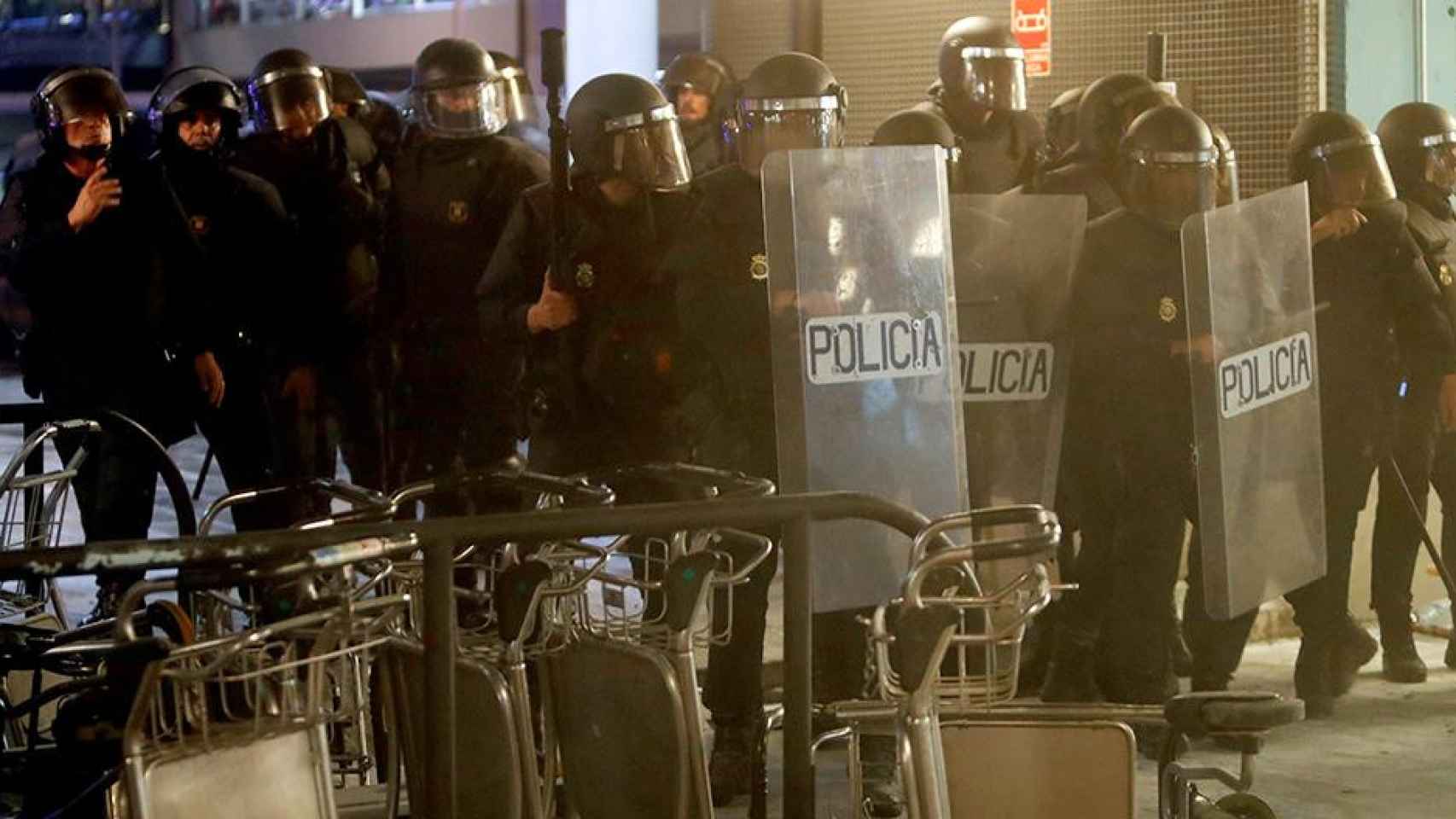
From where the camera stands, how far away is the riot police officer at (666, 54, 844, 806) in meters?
6.78

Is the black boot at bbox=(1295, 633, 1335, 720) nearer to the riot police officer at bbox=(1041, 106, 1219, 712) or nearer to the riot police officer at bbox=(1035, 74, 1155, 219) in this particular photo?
the riot police officer at bbox=(1041, 106, 1219, 712)

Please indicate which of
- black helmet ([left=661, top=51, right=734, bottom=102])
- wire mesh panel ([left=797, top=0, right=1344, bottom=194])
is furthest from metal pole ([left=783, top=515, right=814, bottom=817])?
wire mesh panel ([left=797, top=0, right=1344, bottom=194])

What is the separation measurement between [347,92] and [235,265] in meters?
1.43

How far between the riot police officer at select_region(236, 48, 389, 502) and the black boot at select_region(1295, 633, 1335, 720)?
10.2 feet

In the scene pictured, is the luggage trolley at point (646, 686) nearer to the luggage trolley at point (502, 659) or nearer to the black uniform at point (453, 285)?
the luggage trolley at point (502, 659)

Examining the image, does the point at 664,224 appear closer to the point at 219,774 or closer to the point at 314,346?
the point at 314,346

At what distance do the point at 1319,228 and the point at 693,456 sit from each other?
94.5 inches

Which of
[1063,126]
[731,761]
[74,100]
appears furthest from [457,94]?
[731,761]

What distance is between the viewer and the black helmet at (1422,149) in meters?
8.62

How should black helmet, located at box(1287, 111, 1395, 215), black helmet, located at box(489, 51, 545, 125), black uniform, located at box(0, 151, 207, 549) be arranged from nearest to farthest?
black uniform, located at box(0, 151, 207, 549) → black helmet, located at box(1287, 111, 1395, 215) → black helmet, located at box(489, 51, 545, 125)

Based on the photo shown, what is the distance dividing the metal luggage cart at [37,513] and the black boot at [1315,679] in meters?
4.02

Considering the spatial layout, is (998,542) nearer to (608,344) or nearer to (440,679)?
(440,679)

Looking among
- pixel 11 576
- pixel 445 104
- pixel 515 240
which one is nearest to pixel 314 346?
pixel 445 104

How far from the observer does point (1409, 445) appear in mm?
8641
